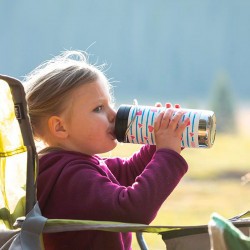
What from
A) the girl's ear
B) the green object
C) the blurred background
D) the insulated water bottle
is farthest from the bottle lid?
the blurred background

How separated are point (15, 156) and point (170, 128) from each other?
0.30 m

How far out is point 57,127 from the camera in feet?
4.87

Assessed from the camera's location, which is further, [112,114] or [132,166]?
[132,166]

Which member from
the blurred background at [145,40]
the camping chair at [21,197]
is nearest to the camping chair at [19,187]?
the camping chair at [21,197]

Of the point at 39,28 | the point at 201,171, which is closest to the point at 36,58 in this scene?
the point at 39,28

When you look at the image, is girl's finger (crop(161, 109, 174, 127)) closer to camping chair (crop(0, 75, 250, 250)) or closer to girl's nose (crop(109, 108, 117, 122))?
girl's nose (crop(109, 108, 117, 122))

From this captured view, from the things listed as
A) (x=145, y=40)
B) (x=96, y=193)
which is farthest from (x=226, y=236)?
(x=145, y=40)

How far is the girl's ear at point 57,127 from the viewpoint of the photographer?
1.48 meters

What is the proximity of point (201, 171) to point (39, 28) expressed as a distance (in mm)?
9600

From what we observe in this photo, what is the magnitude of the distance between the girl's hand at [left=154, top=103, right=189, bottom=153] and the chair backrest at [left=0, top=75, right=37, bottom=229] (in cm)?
26

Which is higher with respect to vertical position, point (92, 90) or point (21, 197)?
point (92, 90)

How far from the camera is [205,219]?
3906 millimetres

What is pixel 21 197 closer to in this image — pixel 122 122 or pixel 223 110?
pixel 122 122

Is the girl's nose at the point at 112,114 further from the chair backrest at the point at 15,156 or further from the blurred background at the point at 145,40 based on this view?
the blurred background at the point at 145,40
